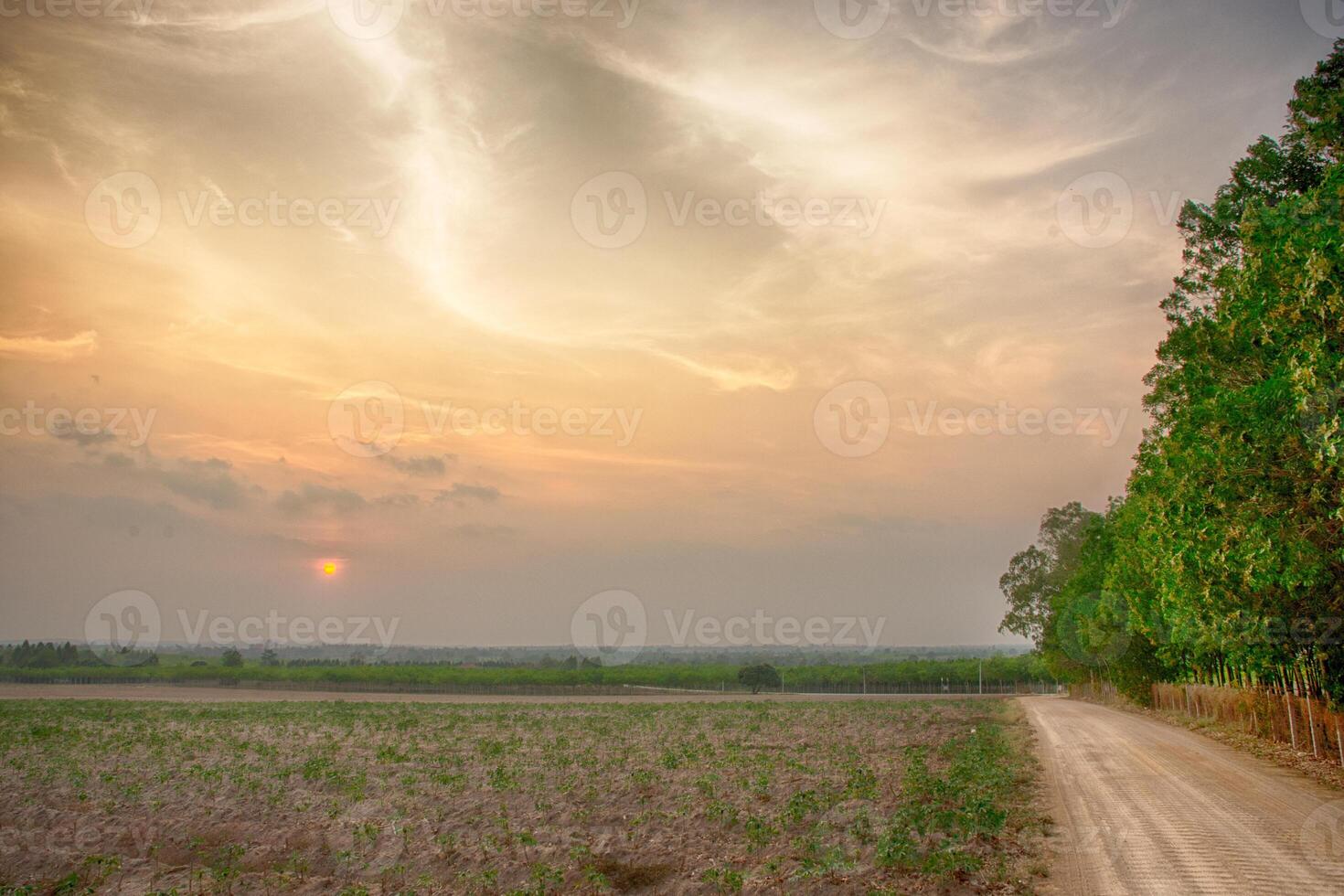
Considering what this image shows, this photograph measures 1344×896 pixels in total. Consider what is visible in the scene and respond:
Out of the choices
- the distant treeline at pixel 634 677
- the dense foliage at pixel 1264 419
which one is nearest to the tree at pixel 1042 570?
the distant treeline at pixel 634 677

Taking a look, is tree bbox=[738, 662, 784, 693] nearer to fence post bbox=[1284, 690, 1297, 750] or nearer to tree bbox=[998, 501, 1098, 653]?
tree bbox=[998, 501, 1098, 653]

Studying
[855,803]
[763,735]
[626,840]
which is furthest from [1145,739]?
[626,840]

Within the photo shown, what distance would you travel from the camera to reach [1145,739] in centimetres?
3728

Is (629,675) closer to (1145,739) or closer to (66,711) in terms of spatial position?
(66,711)

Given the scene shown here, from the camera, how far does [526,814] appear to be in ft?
76.1

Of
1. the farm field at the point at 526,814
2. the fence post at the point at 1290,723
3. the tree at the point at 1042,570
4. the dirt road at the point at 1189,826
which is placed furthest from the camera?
the tree at the point at 1042,570

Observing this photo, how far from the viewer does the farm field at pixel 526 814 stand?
16.6 metres

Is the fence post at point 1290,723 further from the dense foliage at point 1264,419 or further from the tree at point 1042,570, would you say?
the tree at point 1042,570

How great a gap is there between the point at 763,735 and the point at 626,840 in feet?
82.2

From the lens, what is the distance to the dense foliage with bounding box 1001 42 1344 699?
56.9 feet

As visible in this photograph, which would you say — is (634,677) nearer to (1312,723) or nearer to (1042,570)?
(1042,570)

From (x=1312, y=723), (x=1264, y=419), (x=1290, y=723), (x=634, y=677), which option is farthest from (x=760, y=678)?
(x=1264, y=419)

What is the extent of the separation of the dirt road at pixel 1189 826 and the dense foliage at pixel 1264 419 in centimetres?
390

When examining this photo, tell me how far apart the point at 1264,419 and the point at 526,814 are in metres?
20.0
